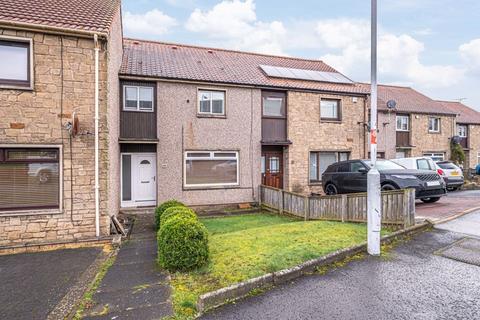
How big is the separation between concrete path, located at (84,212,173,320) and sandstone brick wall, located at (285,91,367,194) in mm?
8799

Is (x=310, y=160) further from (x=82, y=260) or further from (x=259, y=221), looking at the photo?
(x=82, y=260)

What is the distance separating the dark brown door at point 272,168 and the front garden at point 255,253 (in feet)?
20.0

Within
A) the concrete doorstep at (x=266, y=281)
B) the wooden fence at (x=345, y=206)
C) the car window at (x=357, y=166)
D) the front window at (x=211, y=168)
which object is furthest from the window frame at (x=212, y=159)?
→ the concrete doorstep at (x=266, y=281)

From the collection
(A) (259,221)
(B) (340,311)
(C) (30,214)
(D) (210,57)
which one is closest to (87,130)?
(C) (30,214)

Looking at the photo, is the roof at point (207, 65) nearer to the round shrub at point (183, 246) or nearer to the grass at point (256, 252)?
the grass at point (256, 252)

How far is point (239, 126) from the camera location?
1285cm

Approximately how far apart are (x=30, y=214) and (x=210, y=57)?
37.1ft

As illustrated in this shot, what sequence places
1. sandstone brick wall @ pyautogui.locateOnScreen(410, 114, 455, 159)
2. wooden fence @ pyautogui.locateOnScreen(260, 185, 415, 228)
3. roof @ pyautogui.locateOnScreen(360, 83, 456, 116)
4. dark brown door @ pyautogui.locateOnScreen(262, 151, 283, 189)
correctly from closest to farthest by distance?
wooden fence @ pyautogui.locateOnScreen(260, 185, 415, 228) → dark brown door @ pyautogui.locateOnScreen(262, 151, 283, 189) → sandstone brick wall @ pyautogui.locateOnScreen(410, 114, 455, 159) → roof @ pyautogui.locateOnScreen(360, 83, 456, 116)

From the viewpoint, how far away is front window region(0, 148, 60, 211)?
7156 mm

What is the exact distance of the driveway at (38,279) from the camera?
400cm

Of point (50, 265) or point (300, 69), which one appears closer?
point (50, 265)

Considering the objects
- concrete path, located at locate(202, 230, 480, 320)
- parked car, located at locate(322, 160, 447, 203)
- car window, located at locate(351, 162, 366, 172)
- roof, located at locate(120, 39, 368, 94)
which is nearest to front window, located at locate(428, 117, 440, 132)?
roof, located at locate(120, 39, 368, 94)

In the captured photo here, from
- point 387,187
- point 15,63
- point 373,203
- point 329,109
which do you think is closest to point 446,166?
point 329,109

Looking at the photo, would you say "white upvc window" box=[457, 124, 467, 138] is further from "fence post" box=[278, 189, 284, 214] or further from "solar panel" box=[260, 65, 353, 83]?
"fence post" box=[278, 189, 284, 214]
